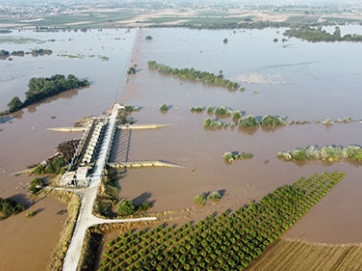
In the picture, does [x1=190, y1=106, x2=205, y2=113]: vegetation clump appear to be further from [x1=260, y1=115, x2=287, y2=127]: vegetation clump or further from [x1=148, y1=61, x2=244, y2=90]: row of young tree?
[x1=148, y1=61, x2=244, y2=90]: row of young tree

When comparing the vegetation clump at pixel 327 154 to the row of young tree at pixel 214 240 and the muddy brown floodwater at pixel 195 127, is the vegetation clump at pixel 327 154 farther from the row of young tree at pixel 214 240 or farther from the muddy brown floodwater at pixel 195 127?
the row of young tree at pixel 214 240

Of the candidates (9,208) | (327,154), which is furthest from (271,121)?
(9,208)

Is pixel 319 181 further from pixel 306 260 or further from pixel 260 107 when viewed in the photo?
pixel 260 107

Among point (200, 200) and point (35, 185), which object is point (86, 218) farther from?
point (200, 200)

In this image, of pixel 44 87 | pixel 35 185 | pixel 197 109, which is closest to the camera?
pixel 35 185

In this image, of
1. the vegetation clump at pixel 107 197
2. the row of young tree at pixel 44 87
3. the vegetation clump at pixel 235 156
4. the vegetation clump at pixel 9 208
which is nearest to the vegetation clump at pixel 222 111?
the vegetation clump at pixel 235 156

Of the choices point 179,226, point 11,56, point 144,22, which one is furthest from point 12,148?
point 144,22

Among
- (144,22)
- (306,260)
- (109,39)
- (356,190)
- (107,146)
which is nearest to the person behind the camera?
(306,260)
